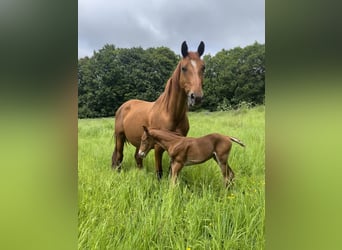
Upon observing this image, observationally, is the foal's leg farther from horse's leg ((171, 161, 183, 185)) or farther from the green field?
horse's leg ((171, 161, 183, 185))

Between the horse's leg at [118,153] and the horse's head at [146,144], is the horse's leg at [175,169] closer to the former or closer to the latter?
the horse's head at [146,144]

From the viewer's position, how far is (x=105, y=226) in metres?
→ 1.21

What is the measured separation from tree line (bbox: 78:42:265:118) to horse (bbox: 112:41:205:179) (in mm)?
24

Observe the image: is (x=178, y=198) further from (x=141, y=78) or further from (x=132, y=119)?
(x=141, y=78)

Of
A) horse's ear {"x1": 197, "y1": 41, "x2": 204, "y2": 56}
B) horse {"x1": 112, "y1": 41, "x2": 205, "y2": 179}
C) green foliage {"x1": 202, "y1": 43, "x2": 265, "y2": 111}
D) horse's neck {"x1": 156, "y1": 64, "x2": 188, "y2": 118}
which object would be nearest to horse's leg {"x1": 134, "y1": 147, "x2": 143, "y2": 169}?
horse {"x1": 112, "y1": 41, "x2": 205, "y2": 179}

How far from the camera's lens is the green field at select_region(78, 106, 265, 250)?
116 cm

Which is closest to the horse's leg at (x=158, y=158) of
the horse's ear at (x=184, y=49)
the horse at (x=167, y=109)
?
the horse at (x=167, y=109)

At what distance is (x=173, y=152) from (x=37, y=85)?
1.89 ft

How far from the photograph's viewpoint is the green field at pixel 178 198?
116 centimetres

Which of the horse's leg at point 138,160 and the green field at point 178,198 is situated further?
the horse's leg at point 138,160

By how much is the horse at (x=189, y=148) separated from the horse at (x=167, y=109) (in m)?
0.03

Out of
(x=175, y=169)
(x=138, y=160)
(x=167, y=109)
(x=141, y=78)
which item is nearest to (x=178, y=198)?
(x=175, y=169)

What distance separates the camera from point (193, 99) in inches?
48.0

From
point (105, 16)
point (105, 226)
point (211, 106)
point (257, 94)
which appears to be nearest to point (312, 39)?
point (257, 94)
